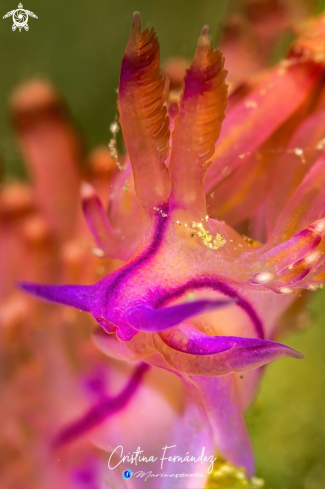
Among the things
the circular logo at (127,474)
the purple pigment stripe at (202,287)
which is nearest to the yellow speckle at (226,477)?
the circular logo at (127,474)

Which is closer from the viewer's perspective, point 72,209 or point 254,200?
point 254,200

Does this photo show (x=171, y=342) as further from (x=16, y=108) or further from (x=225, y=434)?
(x=16, y=108)

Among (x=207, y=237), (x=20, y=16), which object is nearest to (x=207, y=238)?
(x=207, y=237)

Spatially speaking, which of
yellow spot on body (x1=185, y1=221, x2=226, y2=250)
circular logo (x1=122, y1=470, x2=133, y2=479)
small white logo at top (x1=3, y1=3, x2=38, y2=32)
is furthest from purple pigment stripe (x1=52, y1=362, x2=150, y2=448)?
small white logo at top (x1=3, y1=3, x2=38, y2=32)

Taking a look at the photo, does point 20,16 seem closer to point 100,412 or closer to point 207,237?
point 207,237

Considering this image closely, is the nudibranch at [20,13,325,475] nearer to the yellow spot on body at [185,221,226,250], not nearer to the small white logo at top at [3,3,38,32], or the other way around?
the yellow spot on body at [185,221,226,250]

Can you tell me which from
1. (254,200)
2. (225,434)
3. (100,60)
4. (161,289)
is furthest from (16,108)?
(225,434)
